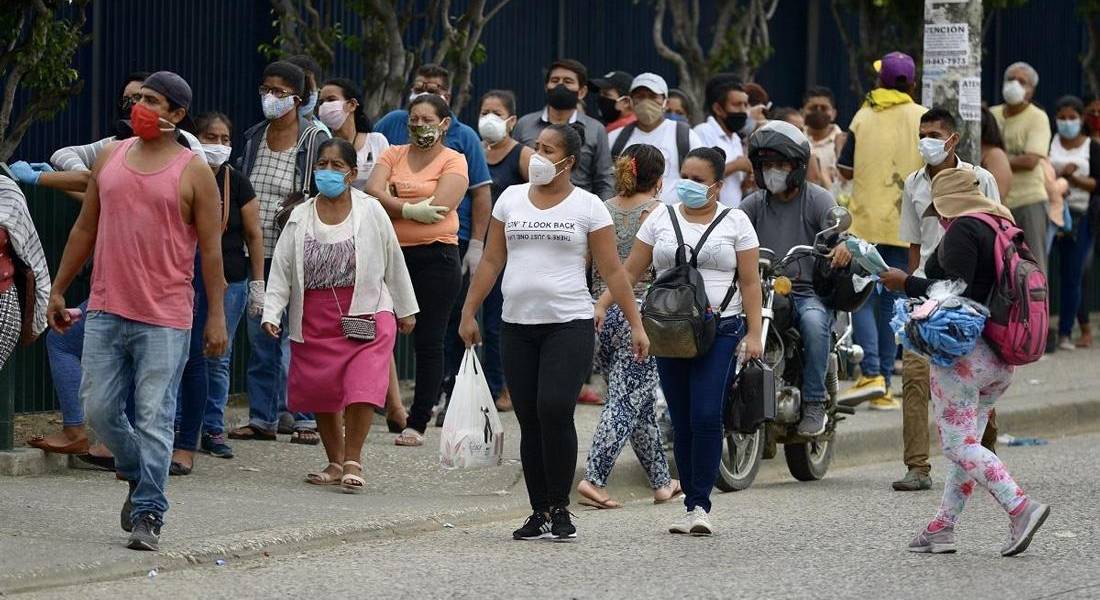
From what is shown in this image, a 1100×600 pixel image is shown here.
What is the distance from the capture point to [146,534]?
796cm

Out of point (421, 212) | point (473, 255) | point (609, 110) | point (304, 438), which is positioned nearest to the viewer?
point (421, 212)

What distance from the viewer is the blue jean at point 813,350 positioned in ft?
34.7

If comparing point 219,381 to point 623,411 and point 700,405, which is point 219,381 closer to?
point 623,411

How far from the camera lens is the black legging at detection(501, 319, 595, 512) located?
8617 mm

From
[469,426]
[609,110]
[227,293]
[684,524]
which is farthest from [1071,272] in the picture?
[469,426]

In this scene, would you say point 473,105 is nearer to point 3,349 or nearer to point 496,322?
point 496,322

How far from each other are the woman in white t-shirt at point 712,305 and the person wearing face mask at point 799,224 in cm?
131

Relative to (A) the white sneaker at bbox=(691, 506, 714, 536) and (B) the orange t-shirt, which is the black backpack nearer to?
(A) the white sneaker at bbox=(691, 506, 714, 536)

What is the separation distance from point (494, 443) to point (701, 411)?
3.17ft

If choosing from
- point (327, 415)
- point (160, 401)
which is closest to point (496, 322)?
point (327, 415)

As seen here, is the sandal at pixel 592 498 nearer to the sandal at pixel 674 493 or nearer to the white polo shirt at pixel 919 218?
the sandal at pixel 674 493

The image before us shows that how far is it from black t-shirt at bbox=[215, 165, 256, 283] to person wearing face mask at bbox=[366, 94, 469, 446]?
82cm

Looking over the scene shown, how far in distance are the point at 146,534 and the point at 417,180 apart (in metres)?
3.51

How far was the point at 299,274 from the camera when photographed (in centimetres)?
972
